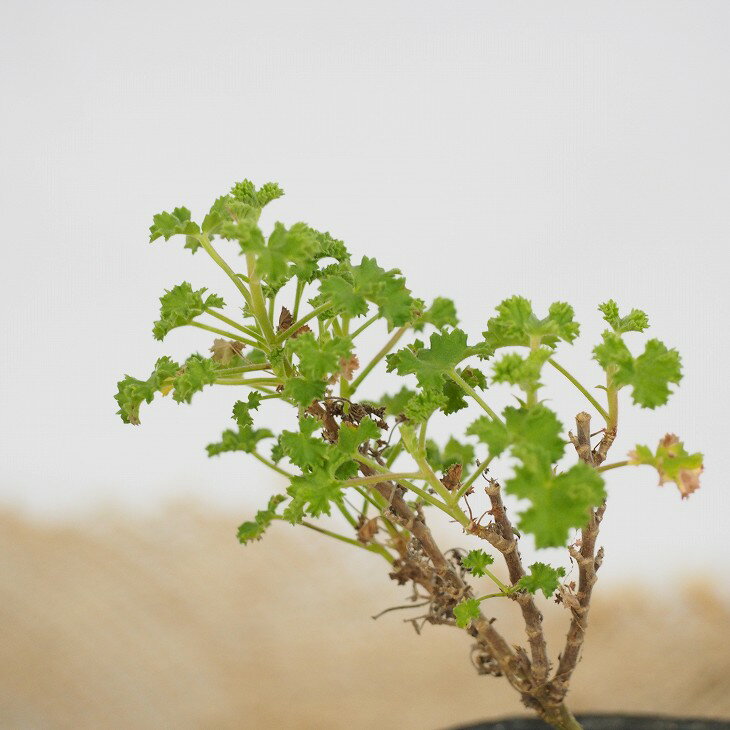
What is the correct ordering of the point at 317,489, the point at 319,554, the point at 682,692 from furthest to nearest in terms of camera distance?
1. the point at 319,554
2. the point at 682,692
3. the point at 317,489

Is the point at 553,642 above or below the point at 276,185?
below

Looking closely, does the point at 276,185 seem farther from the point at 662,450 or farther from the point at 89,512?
the point at 89,512

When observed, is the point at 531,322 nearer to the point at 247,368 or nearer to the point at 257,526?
the point at 247,368

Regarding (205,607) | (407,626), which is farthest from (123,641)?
(407,626)

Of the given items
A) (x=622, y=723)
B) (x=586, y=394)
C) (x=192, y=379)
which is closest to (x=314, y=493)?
(x=192, y=379)

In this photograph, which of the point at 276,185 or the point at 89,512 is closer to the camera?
the point at 276,185

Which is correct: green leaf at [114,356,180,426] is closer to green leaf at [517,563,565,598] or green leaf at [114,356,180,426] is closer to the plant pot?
green leaf at [517,563,565,598]

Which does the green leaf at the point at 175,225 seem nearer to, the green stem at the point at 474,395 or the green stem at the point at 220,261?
the green stem at the point at 220,261
